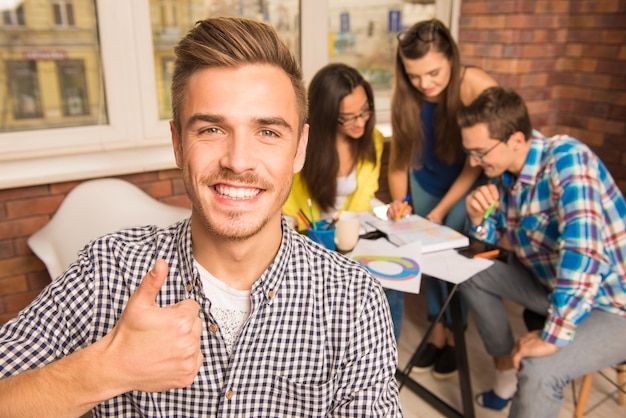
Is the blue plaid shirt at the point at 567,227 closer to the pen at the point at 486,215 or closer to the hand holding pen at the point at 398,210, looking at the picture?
the pen at the point at 486,215

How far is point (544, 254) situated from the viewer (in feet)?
6.54

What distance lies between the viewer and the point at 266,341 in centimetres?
109

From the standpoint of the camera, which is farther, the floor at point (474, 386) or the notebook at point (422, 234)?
the floor at point (474, 386)

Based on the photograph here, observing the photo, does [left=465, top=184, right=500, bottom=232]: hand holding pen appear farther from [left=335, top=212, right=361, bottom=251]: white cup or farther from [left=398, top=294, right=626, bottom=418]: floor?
[left=398, top=294, right=626, bottom=418]: floor

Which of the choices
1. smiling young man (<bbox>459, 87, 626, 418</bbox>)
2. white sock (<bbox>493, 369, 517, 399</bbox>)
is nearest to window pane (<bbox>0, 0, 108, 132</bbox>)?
smiling young man (<bbox>459, 87, 626, 418</bbox>)

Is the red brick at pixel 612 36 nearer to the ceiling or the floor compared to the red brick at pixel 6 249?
nearer to the ceiling

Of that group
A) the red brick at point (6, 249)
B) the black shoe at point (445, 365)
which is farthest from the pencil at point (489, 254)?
the red brick at point (6, 249)

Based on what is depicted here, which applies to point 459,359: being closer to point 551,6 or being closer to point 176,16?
point 176,16

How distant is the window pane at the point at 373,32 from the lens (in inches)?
118

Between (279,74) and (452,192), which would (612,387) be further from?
(279,74)

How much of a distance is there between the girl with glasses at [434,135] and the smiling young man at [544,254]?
33 centimetres

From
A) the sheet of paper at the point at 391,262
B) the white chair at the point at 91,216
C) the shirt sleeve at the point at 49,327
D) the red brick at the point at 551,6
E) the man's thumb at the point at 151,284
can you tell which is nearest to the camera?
the man's thumb at the point at 151,284

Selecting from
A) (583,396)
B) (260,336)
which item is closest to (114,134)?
(260,336)

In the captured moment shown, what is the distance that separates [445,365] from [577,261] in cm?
96
